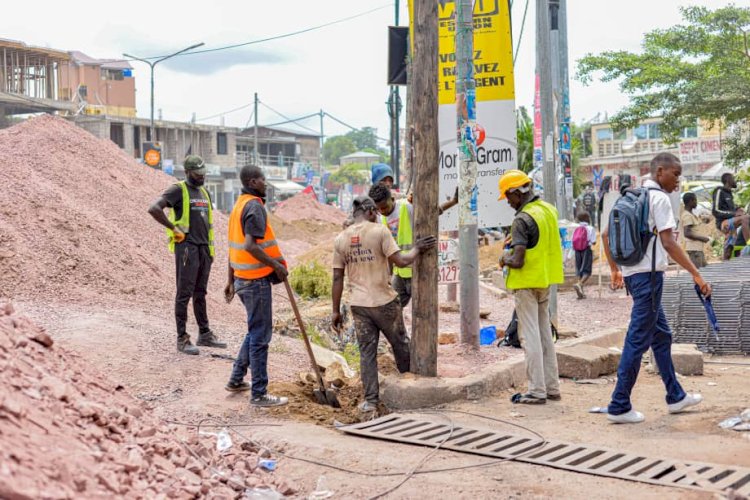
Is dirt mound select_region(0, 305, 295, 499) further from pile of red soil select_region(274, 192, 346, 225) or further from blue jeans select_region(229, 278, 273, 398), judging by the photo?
pile of red soil select_region(274, 192, 346, 225)

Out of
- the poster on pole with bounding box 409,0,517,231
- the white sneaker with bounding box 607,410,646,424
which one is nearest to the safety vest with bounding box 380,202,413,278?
the poster on pole with bounding box 409,0,517,231

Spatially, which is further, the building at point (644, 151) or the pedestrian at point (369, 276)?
the building at point (644, 151)

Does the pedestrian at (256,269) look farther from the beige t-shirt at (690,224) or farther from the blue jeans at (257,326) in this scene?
the beige t-shirt at (690,224)

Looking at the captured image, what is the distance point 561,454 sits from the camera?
5.48 m

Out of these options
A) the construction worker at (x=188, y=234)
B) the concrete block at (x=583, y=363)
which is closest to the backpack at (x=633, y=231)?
the concrete block at (x=583, y=363)

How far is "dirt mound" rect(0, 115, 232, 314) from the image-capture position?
34.9 ft

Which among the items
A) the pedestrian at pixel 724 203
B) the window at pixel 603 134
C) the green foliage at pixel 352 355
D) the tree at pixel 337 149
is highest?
the tree at pixel 337 149

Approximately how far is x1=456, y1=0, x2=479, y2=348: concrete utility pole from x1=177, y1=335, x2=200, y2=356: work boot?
260 centimetres

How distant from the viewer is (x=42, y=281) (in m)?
10.5

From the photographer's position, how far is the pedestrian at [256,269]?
6.78m

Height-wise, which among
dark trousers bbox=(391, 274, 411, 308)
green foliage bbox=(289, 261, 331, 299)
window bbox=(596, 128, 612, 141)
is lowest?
green foliage bbox=(289, 261, 331, 299)

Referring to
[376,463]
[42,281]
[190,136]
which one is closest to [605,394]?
[376,463]

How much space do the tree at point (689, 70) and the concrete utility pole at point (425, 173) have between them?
11078mm

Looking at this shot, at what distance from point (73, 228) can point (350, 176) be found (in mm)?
75316
